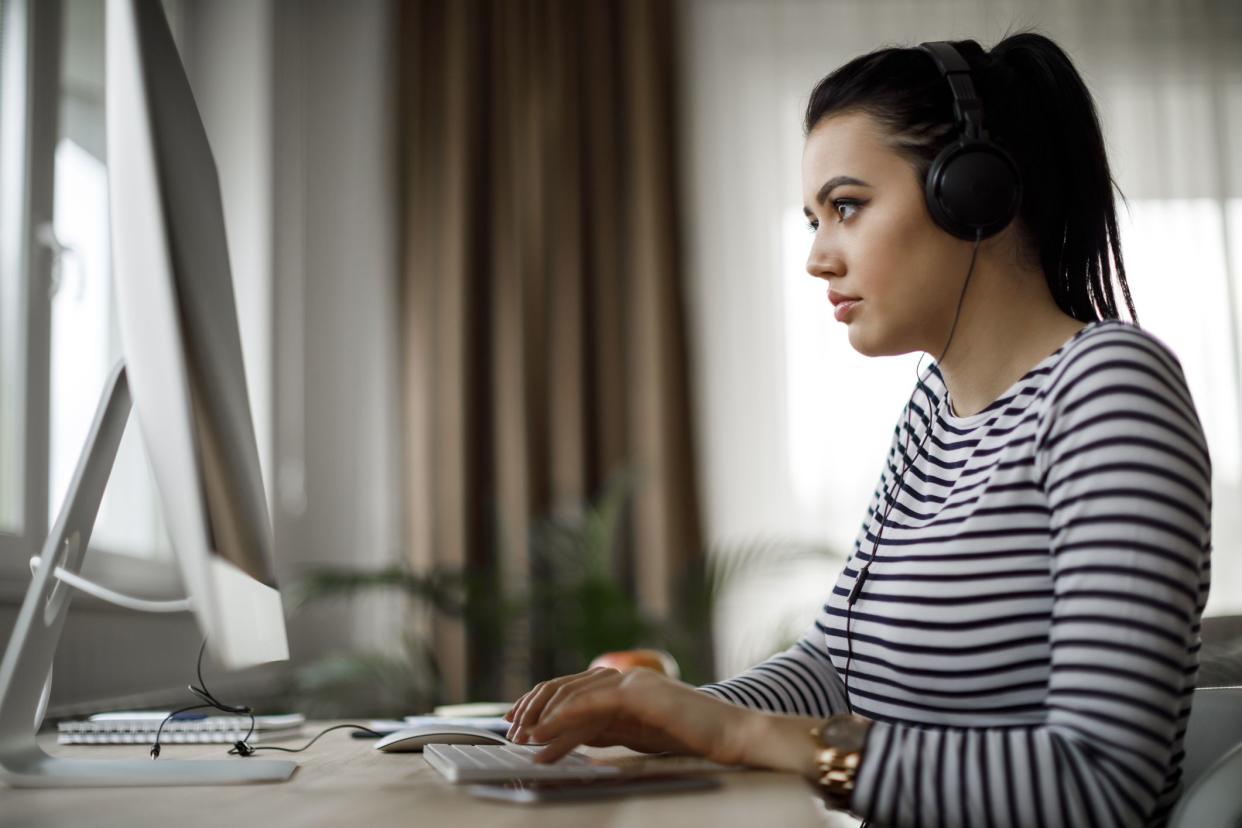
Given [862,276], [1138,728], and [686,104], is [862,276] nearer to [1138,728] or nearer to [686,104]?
[1138,728]

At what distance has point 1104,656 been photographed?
752 millimetres

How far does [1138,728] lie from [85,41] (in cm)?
228

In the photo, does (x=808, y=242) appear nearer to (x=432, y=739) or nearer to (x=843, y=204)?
(x=843, y=204)

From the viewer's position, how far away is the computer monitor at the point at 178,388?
0.67 m

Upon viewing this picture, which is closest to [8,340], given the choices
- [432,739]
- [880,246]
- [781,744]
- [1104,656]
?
[432,739]

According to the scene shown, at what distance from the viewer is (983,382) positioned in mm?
1091

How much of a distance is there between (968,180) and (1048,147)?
13 centimetres

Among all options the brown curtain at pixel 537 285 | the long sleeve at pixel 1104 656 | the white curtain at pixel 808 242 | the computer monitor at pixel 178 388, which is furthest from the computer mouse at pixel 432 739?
the white curtain at pixel 808 242

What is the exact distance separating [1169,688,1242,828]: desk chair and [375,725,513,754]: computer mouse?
54 cm

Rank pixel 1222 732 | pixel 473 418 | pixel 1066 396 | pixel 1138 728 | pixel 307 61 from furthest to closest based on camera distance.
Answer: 1. pixel 307 61
2. pixel 473 418
3. pixel 1222 732
4. pixel 1066 396
5. pixel 1138 728

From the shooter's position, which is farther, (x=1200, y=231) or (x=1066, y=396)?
(x=1200, y=231)

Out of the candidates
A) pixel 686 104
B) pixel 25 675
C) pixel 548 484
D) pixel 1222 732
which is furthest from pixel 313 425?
pixel 1222 732

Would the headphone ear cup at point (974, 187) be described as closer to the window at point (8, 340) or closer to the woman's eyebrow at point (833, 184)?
the woman's eyebrow at point (833, 184)

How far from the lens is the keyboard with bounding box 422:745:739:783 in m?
0.74
